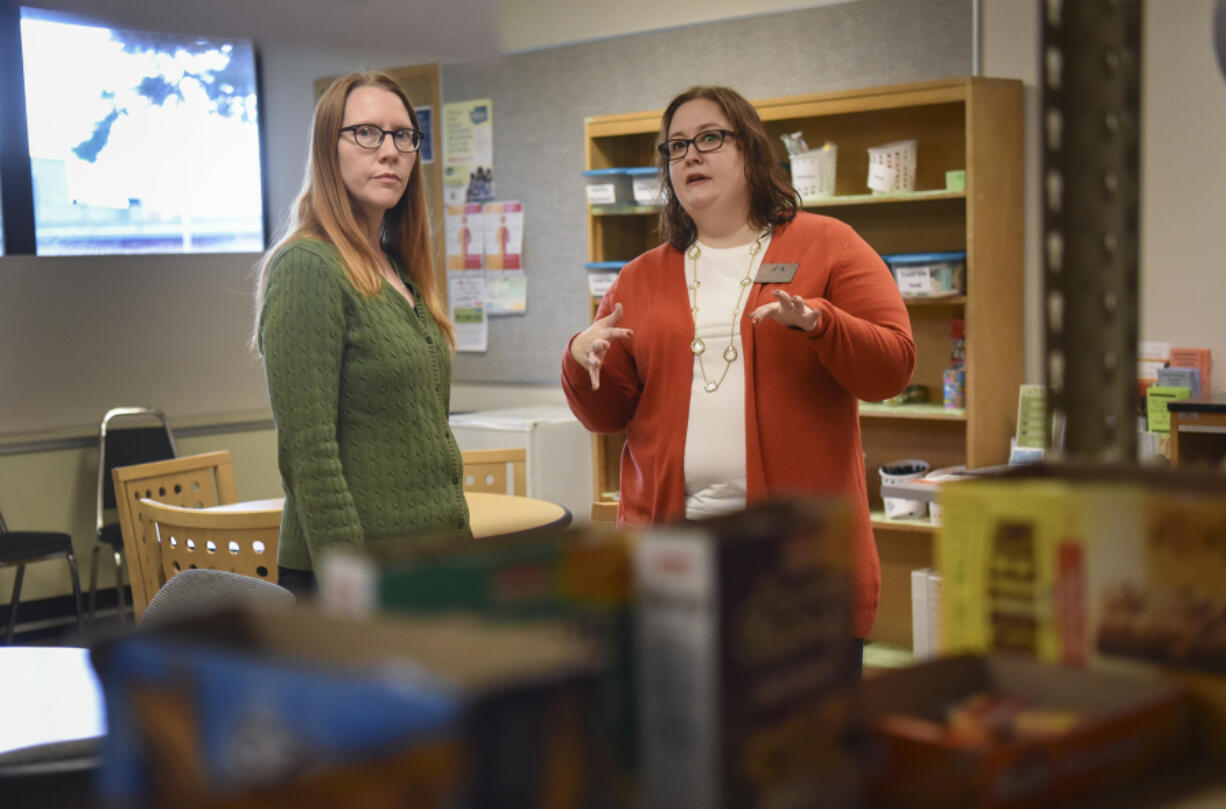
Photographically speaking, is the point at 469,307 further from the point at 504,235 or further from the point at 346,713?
the point at 346,713

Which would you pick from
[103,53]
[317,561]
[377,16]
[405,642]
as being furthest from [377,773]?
[103,53]

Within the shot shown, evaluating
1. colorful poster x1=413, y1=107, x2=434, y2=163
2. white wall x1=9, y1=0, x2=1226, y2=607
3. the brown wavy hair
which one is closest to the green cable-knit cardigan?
the brown wavy hair

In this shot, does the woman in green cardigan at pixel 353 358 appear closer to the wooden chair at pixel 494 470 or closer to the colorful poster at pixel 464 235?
the wooden chair at pixel 494 470

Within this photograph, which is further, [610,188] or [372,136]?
[610,188]

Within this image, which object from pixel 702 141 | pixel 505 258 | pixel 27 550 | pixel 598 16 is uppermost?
pixel 598 16

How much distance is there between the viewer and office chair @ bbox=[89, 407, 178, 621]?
5.05m

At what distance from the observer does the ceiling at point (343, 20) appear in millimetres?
2107

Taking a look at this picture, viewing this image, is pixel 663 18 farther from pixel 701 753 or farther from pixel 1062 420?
pixel 701 753

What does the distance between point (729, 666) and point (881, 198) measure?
3940 mm

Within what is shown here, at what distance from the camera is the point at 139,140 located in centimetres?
582

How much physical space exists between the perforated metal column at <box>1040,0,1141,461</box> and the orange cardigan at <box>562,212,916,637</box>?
110cm

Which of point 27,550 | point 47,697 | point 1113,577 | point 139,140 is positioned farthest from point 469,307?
point 1113,577

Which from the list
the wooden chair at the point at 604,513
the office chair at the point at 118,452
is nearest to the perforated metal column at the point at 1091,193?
the wooden chair at the point at 604,513

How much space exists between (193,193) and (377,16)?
3.74 meters
